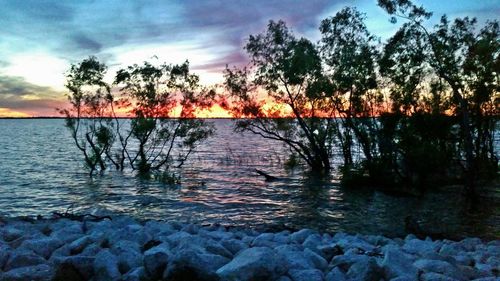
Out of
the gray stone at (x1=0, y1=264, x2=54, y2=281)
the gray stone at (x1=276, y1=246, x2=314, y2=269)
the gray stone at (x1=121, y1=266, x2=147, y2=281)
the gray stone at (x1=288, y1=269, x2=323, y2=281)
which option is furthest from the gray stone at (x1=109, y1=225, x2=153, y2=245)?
the gray stone at (x1=288, y1=269, x2=323, y2=281)

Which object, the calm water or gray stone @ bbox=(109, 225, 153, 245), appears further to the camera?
the calm water

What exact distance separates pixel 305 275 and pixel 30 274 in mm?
4067

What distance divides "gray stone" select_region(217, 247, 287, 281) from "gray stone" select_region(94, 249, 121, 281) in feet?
5.00

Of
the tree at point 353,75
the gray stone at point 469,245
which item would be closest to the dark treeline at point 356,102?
the tree at point 353,75

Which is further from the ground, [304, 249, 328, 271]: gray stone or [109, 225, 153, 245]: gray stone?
[304, 249, 328, 271]: gray stone

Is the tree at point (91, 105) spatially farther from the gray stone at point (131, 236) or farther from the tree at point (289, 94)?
the gray stone at point (131, 236)

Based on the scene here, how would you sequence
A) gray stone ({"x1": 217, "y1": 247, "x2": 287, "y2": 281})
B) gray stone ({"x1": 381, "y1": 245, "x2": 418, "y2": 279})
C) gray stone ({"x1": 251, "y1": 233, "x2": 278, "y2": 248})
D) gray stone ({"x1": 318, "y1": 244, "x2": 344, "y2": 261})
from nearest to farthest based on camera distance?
gray stone ({"x1": 217, "y1": 247, "x2": 287, "y2": 281})
gray stone ({"x1": 381, "y1": 245, "x2": 418, "y2": 279})
gray stone ({"x1": 318, "y1": 244, "x2": 344, "y2": 261})
gray stone ({"x1": 251, "y1": 233, "x2": 278, "y2": 248})

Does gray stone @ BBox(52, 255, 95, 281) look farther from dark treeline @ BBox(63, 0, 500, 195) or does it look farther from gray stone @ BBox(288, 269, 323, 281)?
dark treeline @ BBox(63, 0, 500, 195)

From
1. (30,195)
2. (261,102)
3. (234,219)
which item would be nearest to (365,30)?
(261,102)

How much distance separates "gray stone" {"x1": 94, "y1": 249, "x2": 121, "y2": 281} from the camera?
19.6 ft

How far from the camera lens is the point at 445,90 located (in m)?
33.8

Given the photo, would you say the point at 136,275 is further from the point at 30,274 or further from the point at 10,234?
the point at 10,234

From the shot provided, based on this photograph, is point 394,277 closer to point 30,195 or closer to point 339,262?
point 339,262

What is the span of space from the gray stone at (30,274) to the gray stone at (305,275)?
348 cm
